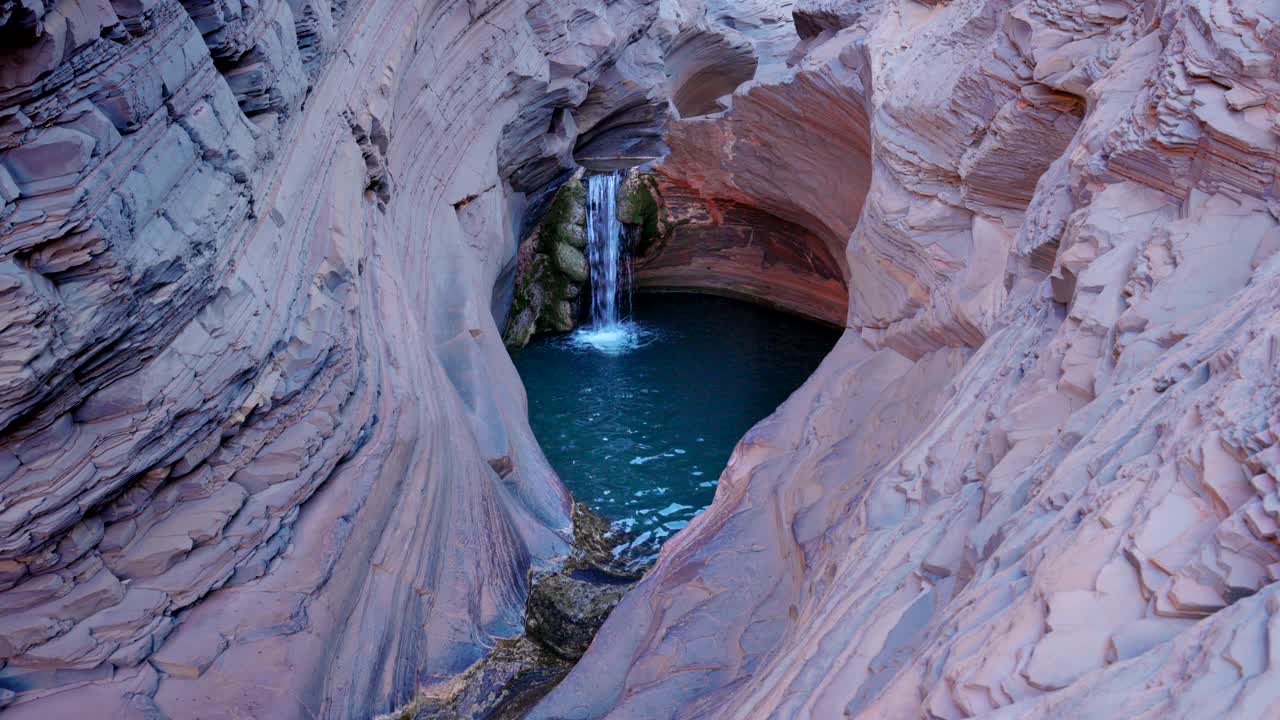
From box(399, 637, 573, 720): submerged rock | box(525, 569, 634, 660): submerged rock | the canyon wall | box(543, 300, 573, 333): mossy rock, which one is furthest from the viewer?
box(543, 300, 573, 333): mossy rock

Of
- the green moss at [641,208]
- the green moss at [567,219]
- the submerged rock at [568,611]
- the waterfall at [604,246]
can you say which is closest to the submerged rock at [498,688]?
the submerged rock at [568,611]

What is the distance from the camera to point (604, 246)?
12.8m

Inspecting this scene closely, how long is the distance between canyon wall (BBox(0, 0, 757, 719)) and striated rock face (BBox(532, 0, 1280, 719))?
141cm

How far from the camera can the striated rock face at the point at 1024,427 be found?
1.89 meters

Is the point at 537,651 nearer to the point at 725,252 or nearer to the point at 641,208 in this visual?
the point at 641,208

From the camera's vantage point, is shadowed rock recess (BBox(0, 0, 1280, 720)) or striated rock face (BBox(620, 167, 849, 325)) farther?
striated rock face (BBox(620, 167, 849, 325))

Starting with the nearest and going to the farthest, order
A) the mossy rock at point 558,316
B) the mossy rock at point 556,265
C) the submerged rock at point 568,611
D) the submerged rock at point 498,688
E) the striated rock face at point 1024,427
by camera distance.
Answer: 1. the striated rock face at point 1024,427
2. the submerged rock at point 498,688
3. the submerged rock at point 568,611
4. the mossy rock at point 556,265
5. the mossy rock at point 558,316

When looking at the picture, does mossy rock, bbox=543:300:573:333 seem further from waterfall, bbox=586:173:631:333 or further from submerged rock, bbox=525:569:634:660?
submerged rock, bbox=525:569:634:660

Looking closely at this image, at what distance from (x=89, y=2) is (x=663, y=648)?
3975 mm

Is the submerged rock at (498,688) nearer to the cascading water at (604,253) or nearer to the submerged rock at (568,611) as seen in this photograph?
the submerged rock at (568,611)

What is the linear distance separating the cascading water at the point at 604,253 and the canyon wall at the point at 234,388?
5.15 m

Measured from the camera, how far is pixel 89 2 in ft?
11.3

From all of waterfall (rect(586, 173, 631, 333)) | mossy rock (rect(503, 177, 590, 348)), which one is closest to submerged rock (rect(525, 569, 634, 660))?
mossy rock (rect(503, 177, 590, 348))

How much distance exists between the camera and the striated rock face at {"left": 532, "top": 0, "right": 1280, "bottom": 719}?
189 centimetres
